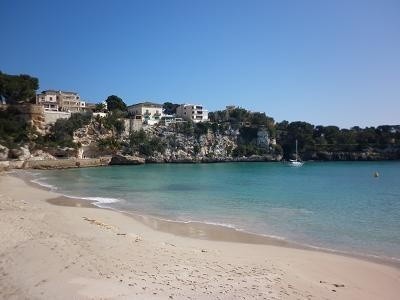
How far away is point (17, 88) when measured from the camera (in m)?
71.4

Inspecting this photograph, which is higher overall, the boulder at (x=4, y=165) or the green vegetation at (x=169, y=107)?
the green vegetation at (x=169, y=107)

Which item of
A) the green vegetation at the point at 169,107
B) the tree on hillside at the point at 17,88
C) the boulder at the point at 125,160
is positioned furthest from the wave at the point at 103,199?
the green vegetation at the point at 169,107

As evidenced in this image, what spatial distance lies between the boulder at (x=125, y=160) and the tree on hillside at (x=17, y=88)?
66.8 feet

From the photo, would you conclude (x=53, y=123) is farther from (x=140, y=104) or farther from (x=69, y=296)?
(x=69, y=296)

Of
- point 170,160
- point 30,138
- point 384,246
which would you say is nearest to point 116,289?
point 384,246

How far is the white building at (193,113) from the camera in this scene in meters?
115

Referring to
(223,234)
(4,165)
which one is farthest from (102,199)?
(4,165)

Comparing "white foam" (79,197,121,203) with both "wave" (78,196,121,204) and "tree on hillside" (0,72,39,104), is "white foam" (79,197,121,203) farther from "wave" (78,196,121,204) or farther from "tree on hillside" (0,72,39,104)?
"tree on hillside" (0,72,39,104)

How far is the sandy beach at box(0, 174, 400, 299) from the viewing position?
7.55 meters

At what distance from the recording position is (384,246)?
1319cm

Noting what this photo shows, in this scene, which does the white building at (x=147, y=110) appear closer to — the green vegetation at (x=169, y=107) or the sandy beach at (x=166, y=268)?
the green vegetation at (x=169, y=107)

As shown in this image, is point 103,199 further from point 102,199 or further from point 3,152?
point 3,152

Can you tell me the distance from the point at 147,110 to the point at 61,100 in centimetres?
2509

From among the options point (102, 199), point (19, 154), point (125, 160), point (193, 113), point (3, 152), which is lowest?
point (102, 199)
